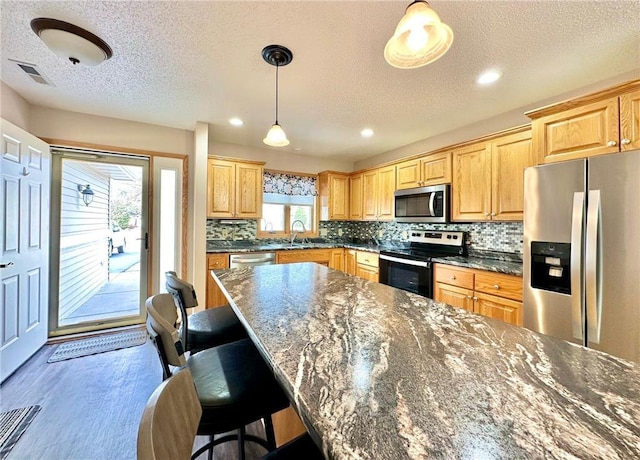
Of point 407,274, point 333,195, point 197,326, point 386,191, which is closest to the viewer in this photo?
point 197,326

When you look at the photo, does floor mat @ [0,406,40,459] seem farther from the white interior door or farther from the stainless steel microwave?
the stainless steel microwave

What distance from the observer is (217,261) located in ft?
11.1

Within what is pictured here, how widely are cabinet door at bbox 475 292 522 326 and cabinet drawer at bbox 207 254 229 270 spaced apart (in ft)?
9.22

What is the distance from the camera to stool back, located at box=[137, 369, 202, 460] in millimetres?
472

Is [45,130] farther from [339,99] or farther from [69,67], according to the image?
[339,99]

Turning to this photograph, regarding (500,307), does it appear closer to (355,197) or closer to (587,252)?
(587,252)

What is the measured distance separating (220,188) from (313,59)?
2.31 metres

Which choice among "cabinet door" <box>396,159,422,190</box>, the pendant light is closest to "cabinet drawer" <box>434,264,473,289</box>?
"cabinet door" <box>396,159,422,190</box>

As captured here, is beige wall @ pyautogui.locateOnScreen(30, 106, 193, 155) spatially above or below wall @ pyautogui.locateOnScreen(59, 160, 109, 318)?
above

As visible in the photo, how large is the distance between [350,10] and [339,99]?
1.06m

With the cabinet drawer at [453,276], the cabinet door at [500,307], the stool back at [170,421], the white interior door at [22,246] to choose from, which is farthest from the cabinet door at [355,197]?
the stool back at [170,421]

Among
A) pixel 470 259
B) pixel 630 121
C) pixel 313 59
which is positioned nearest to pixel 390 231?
pixel 470 259

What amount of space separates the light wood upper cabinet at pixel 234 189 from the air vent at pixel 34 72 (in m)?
1.63

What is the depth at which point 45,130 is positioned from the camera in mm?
2844
